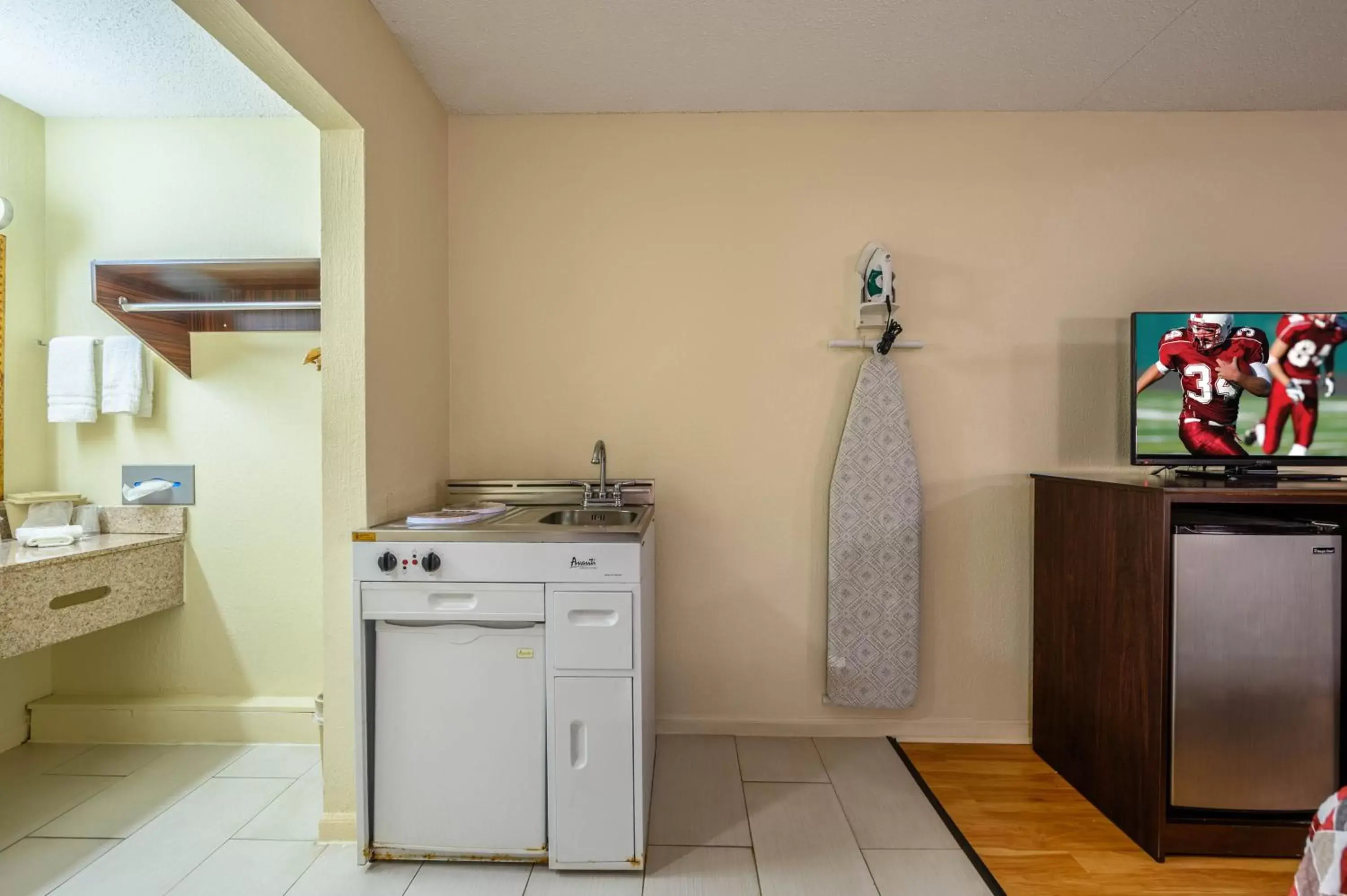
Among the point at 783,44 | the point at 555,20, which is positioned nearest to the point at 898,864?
the point at 783,44

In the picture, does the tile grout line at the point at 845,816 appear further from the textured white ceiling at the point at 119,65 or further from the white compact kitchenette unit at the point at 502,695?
the textured white ceiling at the point at 119,65

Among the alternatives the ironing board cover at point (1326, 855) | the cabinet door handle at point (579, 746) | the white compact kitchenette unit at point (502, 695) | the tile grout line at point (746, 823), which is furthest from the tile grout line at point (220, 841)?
the ironing board cover at point (1326, 855)

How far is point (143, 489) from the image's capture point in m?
2.49

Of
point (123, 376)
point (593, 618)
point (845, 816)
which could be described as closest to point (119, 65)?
point (123, 376)

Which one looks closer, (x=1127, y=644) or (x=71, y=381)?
(x=1127, y=644)

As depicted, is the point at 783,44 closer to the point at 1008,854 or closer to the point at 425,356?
the point at 425,356

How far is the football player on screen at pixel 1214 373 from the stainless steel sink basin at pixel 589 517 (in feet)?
5.74

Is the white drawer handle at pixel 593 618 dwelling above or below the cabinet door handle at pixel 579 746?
above

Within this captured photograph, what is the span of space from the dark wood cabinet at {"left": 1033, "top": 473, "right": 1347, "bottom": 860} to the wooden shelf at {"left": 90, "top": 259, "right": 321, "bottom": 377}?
2742 mm

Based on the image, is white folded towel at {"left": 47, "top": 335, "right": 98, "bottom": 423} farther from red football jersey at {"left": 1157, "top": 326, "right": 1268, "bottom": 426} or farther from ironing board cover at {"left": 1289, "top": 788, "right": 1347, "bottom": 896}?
red football jersey at {"left": 1157, "top": 326, "right": 1268, "bottom": 426}

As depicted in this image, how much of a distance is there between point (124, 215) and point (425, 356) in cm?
131

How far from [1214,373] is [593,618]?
85.1 inches

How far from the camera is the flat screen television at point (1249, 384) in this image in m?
2.21

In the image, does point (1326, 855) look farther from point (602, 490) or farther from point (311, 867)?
point (311, 867)
